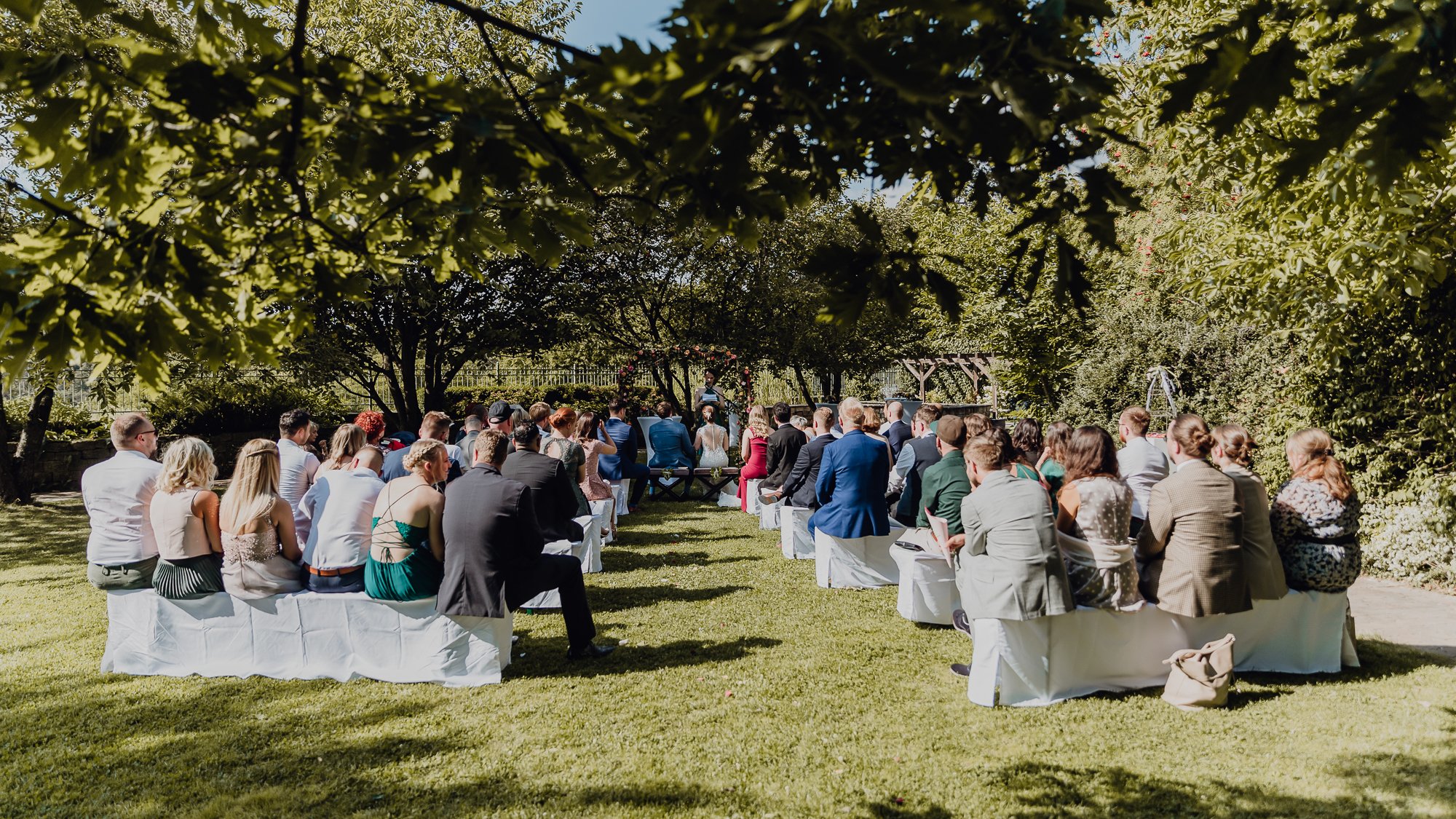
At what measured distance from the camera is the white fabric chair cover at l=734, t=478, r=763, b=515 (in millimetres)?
12789

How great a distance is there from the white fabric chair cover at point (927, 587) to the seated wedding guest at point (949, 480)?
0.29m

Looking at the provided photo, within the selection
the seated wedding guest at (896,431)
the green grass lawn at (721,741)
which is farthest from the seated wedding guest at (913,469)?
the green grass lawn at (721,741)

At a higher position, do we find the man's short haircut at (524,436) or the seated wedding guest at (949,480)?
the man's short haircut at (524,436)

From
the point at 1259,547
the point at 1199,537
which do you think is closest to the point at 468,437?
the point at 1199,537

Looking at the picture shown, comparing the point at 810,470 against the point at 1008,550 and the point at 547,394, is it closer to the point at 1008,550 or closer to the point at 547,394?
the point at 1008,550

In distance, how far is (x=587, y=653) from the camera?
6.41 metres

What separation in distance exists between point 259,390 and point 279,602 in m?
16.0

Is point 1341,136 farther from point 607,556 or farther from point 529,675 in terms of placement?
point 607,556

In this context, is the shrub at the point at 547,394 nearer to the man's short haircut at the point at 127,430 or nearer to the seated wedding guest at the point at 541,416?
the seated wedding guest at the point at 541,416

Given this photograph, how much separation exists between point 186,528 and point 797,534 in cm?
591

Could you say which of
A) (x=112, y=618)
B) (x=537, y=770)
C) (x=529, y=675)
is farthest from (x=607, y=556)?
(x=537, y=770)

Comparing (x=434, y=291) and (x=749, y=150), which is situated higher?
(x=434, y=291)

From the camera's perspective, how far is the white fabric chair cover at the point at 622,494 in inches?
485

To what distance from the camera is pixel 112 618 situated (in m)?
6.28
